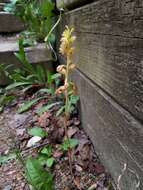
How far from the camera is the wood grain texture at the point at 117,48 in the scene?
73cm

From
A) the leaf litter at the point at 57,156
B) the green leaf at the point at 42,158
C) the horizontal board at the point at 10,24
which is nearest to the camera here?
the leaf litter at the point at 57,156

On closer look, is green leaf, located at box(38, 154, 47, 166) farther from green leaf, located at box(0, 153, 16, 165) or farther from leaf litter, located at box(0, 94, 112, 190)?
green leaf, located at box(0, 153, 16, 165)

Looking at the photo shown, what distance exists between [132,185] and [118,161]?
0.36ft

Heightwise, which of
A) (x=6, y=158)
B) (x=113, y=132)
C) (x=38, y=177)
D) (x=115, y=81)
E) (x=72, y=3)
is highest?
(x=72, y=3)

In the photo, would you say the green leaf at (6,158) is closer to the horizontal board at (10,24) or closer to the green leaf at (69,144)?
the green leaf at (69,144)

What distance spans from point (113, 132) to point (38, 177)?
29 centimetres

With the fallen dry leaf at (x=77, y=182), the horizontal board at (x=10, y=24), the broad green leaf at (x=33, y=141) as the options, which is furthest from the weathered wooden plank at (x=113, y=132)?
the horizontal board at (x=10, y=24)

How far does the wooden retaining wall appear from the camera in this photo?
0.75 meters

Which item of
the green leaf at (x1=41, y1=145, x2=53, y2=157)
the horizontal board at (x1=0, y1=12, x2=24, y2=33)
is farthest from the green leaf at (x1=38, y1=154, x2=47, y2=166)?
the horizontal board at (x1=0, y1=12, x2=24, y2=33)

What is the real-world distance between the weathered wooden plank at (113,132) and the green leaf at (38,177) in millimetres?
213

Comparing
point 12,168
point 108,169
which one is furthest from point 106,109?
point 12,168

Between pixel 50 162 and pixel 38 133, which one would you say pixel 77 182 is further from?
pixel 38 133

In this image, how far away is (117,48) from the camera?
86 cm

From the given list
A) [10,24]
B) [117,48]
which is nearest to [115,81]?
[117,48]
